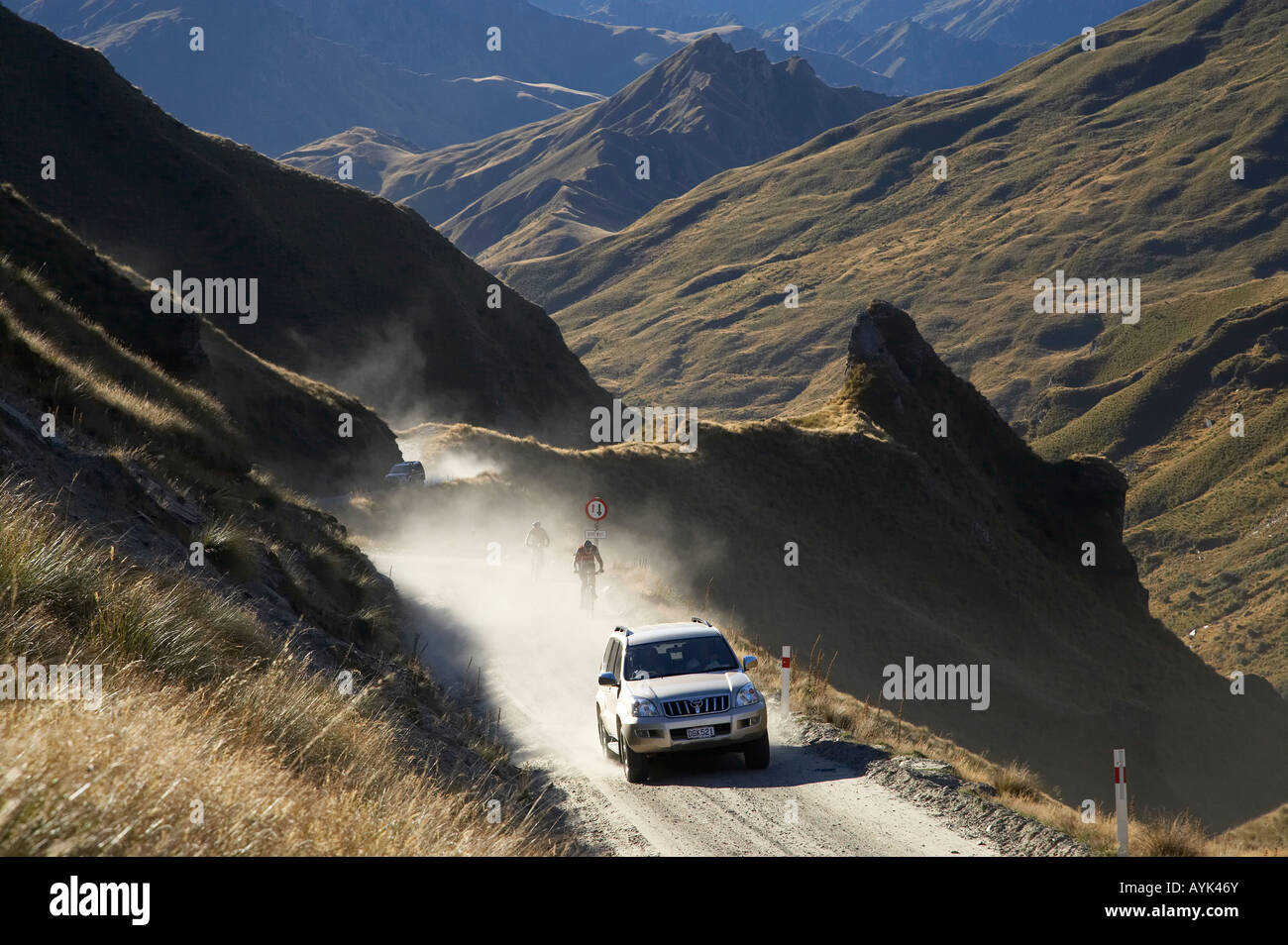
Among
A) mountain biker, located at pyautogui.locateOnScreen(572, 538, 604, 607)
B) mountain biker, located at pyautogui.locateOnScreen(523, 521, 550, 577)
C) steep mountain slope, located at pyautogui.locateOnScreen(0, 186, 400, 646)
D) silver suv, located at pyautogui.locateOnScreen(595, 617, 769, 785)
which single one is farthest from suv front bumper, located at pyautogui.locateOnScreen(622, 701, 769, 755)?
mountain biker, located at pyautogui.locateOnScreen(523, 521, 550, 577)

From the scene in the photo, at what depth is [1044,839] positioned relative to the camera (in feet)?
33.2

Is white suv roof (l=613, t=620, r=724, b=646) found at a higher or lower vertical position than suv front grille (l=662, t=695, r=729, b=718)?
higher

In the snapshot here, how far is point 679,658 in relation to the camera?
1416 centimetres

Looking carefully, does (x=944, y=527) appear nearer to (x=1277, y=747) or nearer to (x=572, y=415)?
(x=1277, y=747)

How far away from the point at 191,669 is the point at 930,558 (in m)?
52.7

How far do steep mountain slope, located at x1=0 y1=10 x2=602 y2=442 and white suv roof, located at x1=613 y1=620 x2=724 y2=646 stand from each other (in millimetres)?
66839

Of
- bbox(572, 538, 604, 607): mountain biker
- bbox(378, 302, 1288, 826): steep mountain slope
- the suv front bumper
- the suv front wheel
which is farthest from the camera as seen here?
bbox(378, 302, 1288, 826): steep mountain slope

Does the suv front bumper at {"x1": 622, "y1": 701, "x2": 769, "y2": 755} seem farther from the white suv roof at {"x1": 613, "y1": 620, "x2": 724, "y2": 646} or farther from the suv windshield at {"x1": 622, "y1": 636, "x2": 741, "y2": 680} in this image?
the white suv roof at {"x1": 613, "y1": 620, "x2": 724, "y2": 646}

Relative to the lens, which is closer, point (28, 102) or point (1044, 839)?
point (1044, 839)

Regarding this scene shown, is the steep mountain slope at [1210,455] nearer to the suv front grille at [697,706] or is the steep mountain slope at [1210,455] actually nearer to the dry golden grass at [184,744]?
the suv front grille at [697,706]

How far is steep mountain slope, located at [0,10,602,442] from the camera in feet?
245
